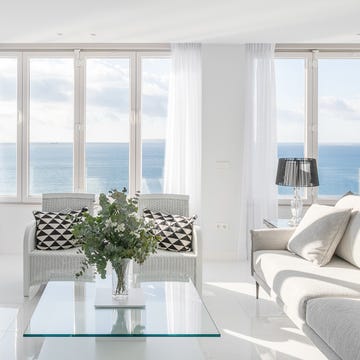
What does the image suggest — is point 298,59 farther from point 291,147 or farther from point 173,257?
point 173,257

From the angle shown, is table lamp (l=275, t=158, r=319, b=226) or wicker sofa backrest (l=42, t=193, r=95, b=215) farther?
wicker sofa backrest (l=42, t=193, r=95, b=215)

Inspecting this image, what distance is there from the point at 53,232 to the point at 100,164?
191 cm

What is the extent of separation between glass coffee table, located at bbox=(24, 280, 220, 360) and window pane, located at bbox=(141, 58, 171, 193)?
126 inches

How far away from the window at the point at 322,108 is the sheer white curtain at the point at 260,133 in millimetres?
304

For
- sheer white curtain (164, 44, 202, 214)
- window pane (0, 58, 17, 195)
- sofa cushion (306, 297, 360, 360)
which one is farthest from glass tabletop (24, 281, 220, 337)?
window pane (0, 58, 17, 195)

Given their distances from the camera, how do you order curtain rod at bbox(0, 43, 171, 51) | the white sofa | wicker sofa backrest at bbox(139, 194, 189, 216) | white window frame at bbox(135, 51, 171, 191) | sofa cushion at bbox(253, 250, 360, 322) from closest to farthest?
1. the white sofa
2. sofa cushion at bbox(253, 250, 360, 322)
3. wicker sofa backrest at bbox(139, 194, 189, 216)
4. curtain rod at bbox(0, 43, 171, 51)
5. white window frame at bbox(135, 51, 171, 191)

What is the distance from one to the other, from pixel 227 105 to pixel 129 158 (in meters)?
1.42

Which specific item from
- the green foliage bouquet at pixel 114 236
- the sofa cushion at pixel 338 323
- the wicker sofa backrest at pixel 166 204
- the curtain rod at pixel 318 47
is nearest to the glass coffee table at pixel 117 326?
the green foliage bouquet at pixel 114 236

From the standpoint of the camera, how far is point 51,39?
580 cm

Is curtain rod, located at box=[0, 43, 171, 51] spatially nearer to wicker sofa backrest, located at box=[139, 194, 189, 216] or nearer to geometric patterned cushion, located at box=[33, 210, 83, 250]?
wicker sofa backrest, located at box=[139, 194, 189, 216]

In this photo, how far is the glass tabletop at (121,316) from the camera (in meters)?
2.57

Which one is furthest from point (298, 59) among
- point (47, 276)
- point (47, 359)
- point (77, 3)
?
point (47, 359)

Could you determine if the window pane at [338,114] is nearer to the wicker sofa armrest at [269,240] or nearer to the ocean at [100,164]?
the ocean at [100,164]

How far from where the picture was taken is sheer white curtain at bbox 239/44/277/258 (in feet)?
19.7
